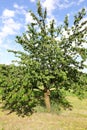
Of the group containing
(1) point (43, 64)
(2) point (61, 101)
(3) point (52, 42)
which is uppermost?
(3) point (52, 42)

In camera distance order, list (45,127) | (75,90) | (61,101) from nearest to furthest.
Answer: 1. (45,127)
2. (75,90)
3. (61,101)

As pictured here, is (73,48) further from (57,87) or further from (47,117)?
(47,117)

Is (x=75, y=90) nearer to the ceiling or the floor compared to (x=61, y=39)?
nearer to the floor

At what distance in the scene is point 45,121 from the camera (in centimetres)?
1923

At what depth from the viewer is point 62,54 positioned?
63.5 feet

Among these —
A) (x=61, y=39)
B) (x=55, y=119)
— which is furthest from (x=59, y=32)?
(x=55, y=119)

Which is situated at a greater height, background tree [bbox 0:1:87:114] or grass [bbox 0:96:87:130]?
background tree [bbox 0:1:87:114]

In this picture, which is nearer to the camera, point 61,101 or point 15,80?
point 15,80

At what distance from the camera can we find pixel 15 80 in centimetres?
1978

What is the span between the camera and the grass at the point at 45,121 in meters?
17.7

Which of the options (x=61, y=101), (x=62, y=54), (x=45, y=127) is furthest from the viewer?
(x=61, y=101)

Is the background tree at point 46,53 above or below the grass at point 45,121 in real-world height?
above

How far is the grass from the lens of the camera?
17.7 meters

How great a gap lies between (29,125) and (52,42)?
6.82m
